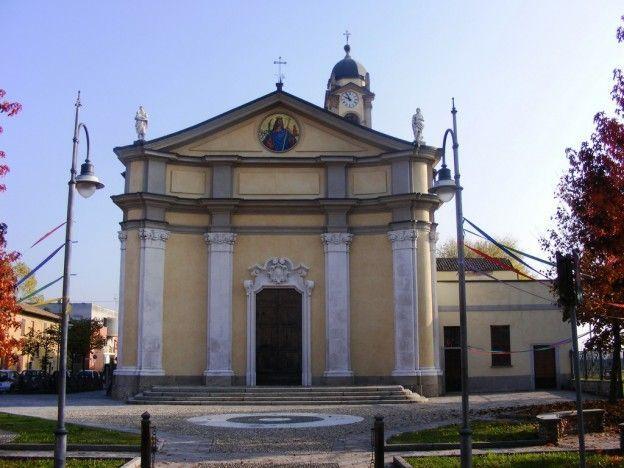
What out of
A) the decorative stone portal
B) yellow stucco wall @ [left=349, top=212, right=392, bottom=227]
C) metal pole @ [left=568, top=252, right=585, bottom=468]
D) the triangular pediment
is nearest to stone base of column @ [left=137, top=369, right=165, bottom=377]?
the decorative stone portal

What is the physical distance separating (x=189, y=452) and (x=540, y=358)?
23.7 m

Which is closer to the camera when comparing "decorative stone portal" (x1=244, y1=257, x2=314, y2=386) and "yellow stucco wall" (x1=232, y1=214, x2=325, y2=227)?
"decorative stone portal" (x1=244, y1=257, x2=314, y2=386)

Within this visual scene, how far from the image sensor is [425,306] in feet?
96.2

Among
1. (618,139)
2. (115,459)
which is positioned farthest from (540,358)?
(115,459)

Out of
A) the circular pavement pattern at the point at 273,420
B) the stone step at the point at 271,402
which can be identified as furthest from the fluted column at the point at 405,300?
the circular pavement pattern at the point at 273,420

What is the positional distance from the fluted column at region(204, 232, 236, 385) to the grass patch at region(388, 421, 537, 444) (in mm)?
13304

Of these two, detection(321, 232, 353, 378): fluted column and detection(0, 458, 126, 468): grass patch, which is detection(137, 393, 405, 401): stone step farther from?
detection(0, 458, 126, 468): grass patch

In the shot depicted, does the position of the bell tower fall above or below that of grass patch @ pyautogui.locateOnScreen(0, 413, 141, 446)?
above

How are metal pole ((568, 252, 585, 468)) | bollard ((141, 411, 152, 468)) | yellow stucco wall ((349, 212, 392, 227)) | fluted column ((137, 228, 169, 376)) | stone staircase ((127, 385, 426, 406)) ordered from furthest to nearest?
yellow stucco wall ((349, 212, 392, 227)), fluted column ((137, 228, 169, 376)), stone staircase ((127, 385, 426, 406)), bollard ((141, 411, 152, 468)), metal pole ((568, 252, 585, 468))

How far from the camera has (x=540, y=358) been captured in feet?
111

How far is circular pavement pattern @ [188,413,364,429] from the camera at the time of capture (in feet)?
61.9

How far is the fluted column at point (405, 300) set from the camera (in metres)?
28.8

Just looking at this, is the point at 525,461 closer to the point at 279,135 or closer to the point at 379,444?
the point at 379,444

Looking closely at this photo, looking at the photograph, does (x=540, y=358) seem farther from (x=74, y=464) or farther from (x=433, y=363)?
(x=74, y=464)
